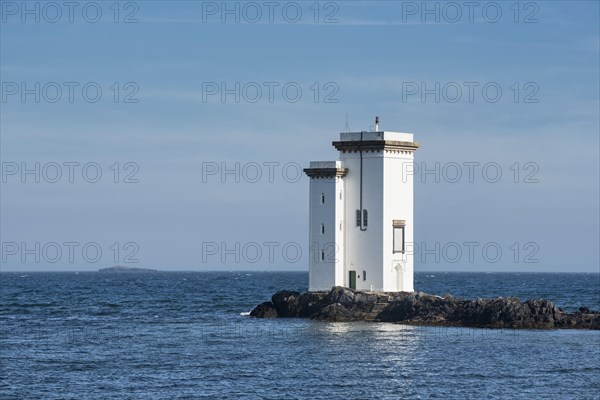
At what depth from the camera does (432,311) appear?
66.4 metres

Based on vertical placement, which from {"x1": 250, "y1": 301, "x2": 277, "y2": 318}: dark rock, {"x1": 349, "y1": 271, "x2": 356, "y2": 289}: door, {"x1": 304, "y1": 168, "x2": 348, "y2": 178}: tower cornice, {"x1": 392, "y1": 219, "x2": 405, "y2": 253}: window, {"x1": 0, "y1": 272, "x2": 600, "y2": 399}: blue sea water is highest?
{"x1": 304, "y1": 168, "x2": 348, "y2": 178}: tower cornice

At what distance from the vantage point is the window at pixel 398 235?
→ 71125 mm

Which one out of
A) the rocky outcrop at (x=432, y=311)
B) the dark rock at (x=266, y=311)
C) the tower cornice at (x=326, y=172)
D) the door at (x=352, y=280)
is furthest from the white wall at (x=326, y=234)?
the dark rock at (x=266, y=311)

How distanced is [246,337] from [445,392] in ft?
69.6

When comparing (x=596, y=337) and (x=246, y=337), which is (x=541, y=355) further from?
(x=246, y=337)

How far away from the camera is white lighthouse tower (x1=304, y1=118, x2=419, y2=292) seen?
7069 cm

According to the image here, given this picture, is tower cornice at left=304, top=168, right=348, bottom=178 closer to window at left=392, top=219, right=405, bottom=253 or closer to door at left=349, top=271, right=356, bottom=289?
window at left=392, top=219, right=405, bottom=253

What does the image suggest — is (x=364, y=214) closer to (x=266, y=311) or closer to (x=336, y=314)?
(x=336, y=314)

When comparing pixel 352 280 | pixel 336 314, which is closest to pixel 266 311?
pixel 352 280

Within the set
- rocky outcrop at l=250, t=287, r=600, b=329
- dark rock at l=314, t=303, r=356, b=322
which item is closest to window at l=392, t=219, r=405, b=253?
rocky outcrop at l=250, t=287, r=600, b=329

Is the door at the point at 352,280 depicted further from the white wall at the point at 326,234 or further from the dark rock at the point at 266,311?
the dark rock at the point at 266,311

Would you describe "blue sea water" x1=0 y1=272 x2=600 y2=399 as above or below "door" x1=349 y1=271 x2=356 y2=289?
below

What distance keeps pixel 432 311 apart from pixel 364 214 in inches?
333

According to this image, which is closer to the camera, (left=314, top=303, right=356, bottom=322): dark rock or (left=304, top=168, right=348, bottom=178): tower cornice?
(left=314, top=303, right=356, bottom=322): dark rock
